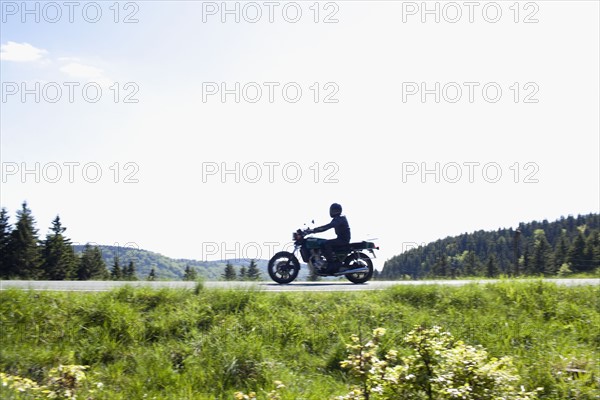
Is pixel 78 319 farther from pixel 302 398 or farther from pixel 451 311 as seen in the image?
pixel 451 311

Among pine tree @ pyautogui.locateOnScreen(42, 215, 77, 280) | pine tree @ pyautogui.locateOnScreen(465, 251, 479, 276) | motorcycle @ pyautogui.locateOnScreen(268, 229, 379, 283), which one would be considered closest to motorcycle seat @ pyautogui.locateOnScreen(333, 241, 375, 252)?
motorcycle @ pyautogui.locateOnScreen(268, 229, 379, 283)

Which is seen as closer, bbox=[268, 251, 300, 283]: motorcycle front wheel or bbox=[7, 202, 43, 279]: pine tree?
bbox=[268, 251, 300, 283]: motorcycle front wheel

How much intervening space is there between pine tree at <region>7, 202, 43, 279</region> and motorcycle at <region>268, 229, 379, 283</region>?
38822 mm

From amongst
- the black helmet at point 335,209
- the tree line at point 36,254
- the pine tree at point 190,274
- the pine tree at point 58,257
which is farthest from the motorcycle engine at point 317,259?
the pine tree at point 58,257

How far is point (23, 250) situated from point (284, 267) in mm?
41590

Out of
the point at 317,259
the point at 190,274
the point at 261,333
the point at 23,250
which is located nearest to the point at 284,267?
the point at 317,259

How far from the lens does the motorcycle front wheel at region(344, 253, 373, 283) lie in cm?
1280

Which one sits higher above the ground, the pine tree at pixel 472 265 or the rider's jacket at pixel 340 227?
the rider's jacket at pixel 340 227

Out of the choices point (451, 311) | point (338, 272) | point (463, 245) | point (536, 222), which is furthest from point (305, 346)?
point (536, 222)

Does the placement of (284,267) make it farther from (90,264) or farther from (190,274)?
(90,264)

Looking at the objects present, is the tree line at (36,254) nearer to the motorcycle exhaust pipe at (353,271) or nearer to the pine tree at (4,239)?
the pine tree at (4,239)

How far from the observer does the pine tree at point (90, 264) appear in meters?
50.8

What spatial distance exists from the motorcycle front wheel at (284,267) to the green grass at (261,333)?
324cm

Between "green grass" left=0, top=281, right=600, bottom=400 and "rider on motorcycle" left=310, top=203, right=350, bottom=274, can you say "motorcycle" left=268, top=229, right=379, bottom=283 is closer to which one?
"rider on motorcycle" left=310, top=203, right=350, bottom=274
